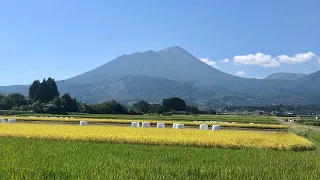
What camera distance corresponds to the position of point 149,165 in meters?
14.2

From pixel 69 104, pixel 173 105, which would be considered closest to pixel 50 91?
pixel 69 104

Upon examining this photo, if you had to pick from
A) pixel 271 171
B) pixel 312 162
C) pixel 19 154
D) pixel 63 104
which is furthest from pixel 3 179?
pixel 63 104

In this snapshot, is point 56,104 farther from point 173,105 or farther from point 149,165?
point 149,165

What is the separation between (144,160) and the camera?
1565cm

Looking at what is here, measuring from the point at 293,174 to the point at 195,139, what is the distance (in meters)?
11.7

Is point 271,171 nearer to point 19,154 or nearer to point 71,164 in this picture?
point 71,164

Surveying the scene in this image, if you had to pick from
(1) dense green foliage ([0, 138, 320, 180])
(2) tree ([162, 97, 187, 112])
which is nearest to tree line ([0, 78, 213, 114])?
(2) tree ([162, 97, 187, 112])

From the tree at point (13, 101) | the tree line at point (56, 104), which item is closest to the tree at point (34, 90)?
the tree line at point (56, 104)

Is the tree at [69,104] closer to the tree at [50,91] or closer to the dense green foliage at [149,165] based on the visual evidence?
the tree at [50,91]

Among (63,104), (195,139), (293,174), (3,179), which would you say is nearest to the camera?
(3,179)

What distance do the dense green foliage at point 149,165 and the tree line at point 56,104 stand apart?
82.2 m

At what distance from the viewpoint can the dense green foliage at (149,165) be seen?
11.9m

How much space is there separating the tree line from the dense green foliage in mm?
82222

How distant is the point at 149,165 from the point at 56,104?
293 ft
